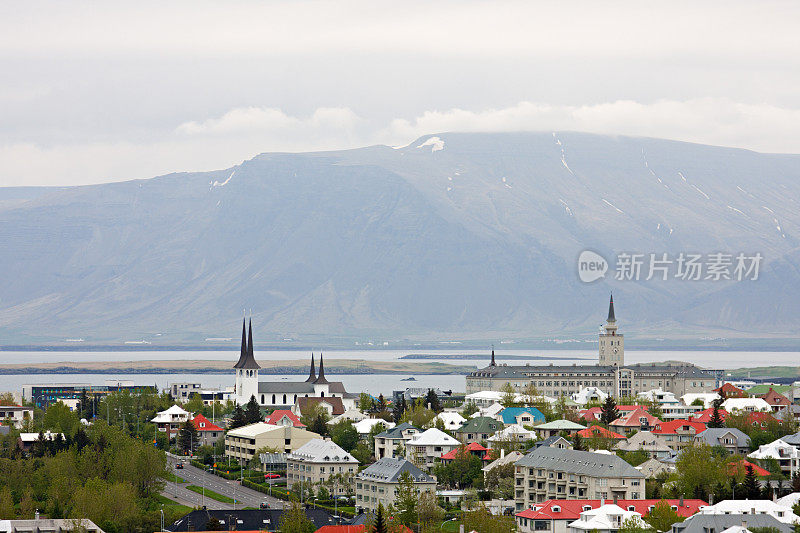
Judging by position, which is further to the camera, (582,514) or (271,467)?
(271,467)

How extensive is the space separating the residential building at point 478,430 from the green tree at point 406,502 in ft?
103

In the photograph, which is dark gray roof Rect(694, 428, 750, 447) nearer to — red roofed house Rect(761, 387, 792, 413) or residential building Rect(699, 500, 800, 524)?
residential building Rect(699, 500, 800, 524)

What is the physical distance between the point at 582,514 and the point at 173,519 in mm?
22652

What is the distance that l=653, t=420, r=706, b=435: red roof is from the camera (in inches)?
4417

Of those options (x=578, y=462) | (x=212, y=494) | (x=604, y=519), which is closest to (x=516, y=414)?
(x=212, y=494)

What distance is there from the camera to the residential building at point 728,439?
10406 centimetres

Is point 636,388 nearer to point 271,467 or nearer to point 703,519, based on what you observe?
point 271,467

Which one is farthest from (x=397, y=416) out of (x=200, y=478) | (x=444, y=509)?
(x=444, y=509)

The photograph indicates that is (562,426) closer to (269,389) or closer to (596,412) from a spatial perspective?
(596,412)

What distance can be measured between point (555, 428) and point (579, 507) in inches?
1537

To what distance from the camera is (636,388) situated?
19975 centimetres

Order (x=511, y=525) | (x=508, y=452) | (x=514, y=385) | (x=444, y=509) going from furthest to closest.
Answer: (x=514, y=385) < (x=508, y=452) < (x=444, y=509) < (x=511, y=525)

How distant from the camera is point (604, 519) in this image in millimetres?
71812

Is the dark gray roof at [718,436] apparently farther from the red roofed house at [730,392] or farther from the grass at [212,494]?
the red roofed house at [730,392]
